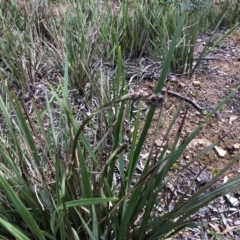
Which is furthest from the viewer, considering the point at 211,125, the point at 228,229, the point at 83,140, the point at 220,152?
the point at 211,125

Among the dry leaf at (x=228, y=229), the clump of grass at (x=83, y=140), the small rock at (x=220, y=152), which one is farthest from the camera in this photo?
the small rock at (x=220, y=152)

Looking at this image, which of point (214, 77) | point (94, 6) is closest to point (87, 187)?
point (214, 77)

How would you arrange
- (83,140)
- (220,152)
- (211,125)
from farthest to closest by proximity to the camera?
(211,125)
(220,152)
(83,140)

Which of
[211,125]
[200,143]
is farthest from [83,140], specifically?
[211,125]

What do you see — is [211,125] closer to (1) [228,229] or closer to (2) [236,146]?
(2) [236,146]

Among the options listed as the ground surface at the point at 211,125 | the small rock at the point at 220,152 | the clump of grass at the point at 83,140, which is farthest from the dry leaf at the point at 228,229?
the small rock at the point at 220,152

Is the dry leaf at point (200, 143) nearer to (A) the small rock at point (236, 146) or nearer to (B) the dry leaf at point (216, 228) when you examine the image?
(A) the small rock at point (236, 146)

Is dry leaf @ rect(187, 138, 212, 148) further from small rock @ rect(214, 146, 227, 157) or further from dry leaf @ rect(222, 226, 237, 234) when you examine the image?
dry leaf @ rect(222, 226, 237, 234)

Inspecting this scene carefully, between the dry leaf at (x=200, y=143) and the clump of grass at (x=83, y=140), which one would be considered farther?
the dry leaf at (x=200, y=143)

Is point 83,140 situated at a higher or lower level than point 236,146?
higher

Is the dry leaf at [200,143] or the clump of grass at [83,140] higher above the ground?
the clump of grass at [83,140]

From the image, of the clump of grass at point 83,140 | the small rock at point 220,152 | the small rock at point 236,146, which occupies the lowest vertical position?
the small rock at point 220,152

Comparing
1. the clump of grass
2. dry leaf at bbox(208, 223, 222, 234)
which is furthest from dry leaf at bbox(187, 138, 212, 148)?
dry leaf at bbox(208, 223, 222, 234)

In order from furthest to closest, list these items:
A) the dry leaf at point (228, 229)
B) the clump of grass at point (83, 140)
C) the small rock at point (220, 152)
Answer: the small rock at point (220, 152), the dry leaf at point (228, 229), the clump of grass at point (83, 140)
